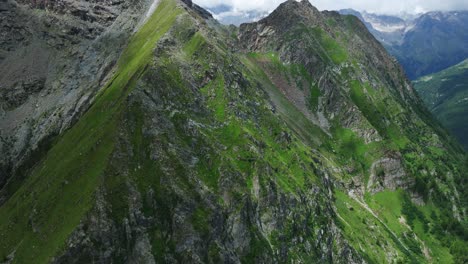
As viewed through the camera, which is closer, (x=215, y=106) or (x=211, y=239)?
(x=211, y=239)

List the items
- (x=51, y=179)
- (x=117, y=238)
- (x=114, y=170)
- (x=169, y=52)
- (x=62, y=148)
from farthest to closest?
1. (x=169, y=52)
2. (x=62, y=148)
3. (x=51, y=179)
4. (x=114, y=170)
5. (x=117, y=238)

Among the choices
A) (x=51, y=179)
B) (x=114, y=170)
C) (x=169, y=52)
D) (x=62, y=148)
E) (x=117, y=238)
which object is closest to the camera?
(x=117, y=238)

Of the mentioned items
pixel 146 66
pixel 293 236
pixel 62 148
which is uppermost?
pixel 146 66

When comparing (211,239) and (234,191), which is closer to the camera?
(211,239)

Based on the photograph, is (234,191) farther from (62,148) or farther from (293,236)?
(62,148)

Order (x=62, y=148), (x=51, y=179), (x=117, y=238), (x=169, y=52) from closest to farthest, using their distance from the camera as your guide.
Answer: (x=117, y=238) → (x=51, y=179) → (x=62, y=148) → (x=169, y=52)

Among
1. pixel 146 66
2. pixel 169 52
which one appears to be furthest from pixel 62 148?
pixel 169 52

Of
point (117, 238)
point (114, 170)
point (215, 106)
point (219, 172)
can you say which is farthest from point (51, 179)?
point (215, 106)

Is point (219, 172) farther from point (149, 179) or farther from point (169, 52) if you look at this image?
point (169, 52)

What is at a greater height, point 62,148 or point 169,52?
point 169,52
